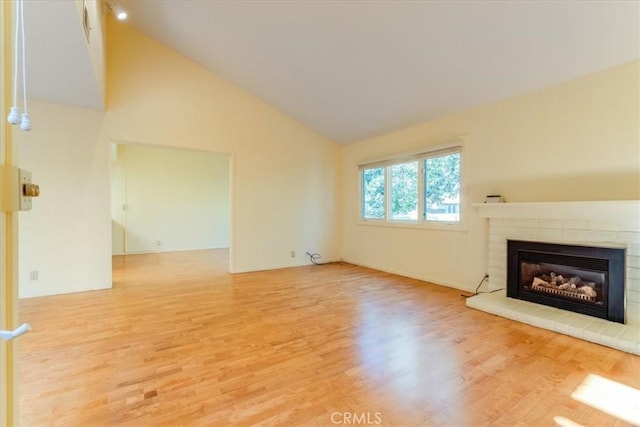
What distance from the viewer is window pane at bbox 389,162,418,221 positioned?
476 centimetres

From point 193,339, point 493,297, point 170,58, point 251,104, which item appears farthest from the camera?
point 251,104

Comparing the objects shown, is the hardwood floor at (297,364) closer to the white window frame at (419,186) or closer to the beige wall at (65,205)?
the beige wall at (65,205)

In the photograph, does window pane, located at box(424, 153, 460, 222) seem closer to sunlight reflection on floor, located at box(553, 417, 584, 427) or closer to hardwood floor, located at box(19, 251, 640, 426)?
hardwood floor, located at box(19, 251, 640, 426)

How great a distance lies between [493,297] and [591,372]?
1.39m

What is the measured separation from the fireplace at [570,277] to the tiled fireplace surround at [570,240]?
66 mm

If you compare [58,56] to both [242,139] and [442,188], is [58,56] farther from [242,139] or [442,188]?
[442,188]

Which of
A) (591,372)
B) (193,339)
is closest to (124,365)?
(193,339)

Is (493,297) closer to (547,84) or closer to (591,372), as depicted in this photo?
(591,372)

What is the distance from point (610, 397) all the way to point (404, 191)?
3564 mm

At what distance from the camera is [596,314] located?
275 centimetres

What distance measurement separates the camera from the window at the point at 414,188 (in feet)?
13.7

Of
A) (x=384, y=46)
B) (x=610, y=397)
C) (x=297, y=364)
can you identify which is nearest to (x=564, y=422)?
(x=610, y=397)

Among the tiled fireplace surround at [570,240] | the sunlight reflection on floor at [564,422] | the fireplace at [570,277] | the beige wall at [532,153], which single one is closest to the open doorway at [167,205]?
the beige wall at [532,153]

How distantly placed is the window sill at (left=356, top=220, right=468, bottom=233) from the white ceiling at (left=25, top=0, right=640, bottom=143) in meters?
1.58
